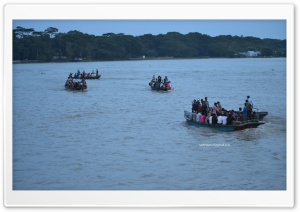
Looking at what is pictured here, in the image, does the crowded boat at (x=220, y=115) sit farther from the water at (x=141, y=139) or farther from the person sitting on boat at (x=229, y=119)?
the water at (x=141, y=139)

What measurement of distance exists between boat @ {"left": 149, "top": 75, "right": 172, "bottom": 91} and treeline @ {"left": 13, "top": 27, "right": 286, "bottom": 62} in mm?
3019

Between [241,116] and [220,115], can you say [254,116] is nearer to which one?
[241,116]

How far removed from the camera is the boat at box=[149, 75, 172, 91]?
42.7ft

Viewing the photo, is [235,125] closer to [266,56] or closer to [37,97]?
[266,56]

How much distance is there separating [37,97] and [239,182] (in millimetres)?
3410

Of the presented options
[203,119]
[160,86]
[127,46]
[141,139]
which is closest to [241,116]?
[203,119]

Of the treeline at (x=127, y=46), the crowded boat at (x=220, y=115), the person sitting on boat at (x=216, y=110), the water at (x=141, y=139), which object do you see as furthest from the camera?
the person sitting on boat at (x=216, y=110)

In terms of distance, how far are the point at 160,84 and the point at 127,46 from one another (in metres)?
4.02

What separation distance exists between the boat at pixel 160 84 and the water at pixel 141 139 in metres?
1.13

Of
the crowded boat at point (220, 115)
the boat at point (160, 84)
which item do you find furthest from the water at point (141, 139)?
the boat at point (160, 84)

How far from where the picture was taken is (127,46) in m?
9.38

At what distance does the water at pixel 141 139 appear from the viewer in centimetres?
805
